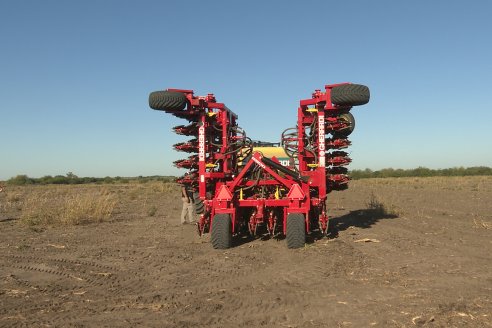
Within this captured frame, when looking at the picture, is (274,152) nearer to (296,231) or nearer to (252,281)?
(296,231)

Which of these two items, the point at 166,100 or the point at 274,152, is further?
the point at 274,152

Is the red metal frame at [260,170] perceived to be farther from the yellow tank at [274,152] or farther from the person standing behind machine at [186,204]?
the person standing behind machine at [186,204]

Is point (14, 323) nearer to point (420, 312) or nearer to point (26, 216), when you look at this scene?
point (420, 312)

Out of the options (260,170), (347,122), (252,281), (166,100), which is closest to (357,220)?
(347,122)

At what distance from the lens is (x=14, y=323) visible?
14.9 ft

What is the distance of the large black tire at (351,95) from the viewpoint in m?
9.55

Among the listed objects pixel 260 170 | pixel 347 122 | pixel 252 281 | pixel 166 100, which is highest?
pixel 166 100

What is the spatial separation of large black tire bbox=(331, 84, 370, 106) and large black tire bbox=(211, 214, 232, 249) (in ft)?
11.3

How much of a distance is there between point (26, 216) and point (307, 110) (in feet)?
32.0

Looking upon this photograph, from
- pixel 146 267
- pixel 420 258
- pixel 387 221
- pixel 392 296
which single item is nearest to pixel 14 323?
pixel 146 267

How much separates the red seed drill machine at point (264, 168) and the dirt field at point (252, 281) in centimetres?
59

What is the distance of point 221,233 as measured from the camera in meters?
8.98

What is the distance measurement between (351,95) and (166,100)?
392 cm

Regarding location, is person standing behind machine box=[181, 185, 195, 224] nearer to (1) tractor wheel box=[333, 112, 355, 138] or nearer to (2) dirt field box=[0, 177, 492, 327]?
(2) dirt field box=[0, 177, 492, 327]
